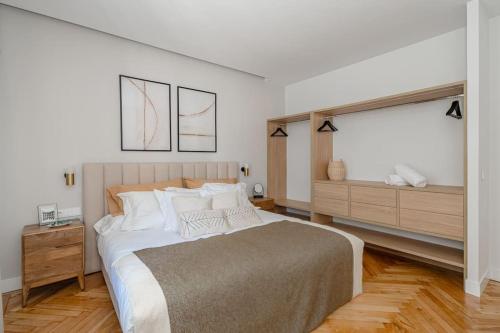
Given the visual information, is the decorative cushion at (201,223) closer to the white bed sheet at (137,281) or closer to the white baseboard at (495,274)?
the white bed sheet at (137,281)

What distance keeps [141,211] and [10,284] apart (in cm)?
137

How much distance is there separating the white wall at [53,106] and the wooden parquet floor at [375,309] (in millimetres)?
→ 544

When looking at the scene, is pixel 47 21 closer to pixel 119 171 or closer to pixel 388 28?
pixel 119 171

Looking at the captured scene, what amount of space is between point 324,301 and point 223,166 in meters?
2.29

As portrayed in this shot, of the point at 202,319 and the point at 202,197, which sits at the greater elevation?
the point at 202,197

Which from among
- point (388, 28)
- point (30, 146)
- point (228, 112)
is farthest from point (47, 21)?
point (388, 28)

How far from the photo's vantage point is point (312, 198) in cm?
359

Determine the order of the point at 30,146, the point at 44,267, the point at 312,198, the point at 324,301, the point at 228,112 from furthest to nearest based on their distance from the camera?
the point at 228,112, the point at 312,198, the point at 30,146, the point at 44,267, the point at 324,301

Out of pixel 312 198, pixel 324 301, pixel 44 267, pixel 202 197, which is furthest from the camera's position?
pixel 312 198

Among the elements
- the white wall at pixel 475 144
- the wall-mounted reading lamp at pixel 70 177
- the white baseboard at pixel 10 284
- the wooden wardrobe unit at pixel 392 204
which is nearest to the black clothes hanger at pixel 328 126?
the wooden wardrobe unit at pixel 392 204

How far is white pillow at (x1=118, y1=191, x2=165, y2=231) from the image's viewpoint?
7.73 feet

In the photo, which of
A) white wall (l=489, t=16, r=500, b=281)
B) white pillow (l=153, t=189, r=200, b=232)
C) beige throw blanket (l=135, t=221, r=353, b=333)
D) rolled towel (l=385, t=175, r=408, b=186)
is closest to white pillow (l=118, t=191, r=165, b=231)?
white pillow (l=153, t=189, r=200, b=232)

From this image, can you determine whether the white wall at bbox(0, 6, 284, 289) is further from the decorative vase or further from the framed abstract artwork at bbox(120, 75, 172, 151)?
the decorative vase

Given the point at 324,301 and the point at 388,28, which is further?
the point at 388,28
